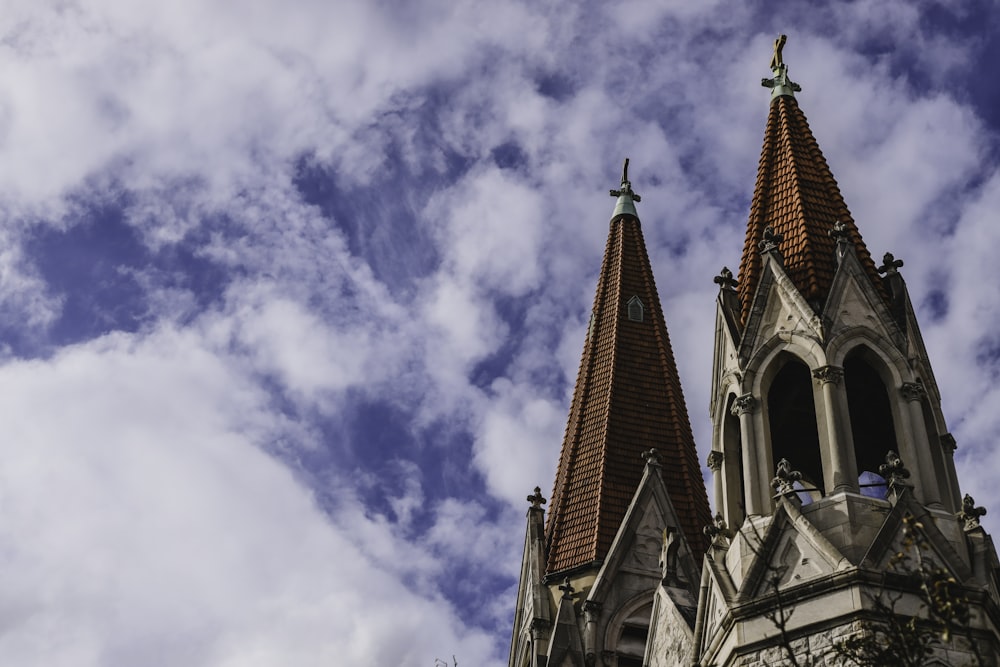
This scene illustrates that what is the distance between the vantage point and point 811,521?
14.4 metres

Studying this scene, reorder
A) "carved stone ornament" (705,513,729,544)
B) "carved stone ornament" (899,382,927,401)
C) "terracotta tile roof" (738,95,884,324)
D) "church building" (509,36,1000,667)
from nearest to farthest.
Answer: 1. "church building" (509,36,1000,667)
2. "carved stone ornament" (705,513,729,544)
3. "carved stone ornament" (899,382,927,401)
4. "terracotta tile roof" (738,95,884,324)

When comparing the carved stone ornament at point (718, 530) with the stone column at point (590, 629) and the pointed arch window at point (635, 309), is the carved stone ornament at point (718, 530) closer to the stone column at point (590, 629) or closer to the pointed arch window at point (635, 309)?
the stone column at point (590, 629)

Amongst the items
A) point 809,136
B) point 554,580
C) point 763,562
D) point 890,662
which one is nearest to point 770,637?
→ point 763,562

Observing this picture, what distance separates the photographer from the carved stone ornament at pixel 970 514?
14547 mm

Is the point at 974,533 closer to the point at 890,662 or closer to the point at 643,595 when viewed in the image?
the point at 890,662

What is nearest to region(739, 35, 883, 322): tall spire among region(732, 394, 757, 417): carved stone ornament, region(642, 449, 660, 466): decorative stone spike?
region(732, 394, 757, 417): carved stone ornament

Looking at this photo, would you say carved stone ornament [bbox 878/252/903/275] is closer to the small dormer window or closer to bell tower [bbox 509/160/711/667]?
bell tower [bbox 509/160/711/667]

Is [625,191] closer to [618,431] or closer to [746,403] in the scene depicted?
[618,431]

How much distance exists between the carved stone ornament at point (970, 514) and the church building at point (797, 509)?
24 mm

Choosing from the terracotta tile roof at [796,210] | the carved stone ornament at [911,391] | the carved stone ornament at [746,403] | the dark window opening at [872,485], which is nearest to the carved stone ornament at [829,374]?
the carved stone ornament at [911,391]

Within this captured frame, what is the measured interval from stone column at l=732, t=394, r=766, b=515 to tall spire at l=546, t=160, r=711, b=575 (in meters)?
8.47

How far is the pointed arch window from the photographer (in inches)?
1177

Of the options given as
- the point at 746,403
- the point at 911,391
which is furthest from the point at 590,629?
the point at 911,391

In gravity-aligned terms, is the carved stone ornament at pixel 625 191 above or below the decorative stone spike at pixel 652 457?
above
